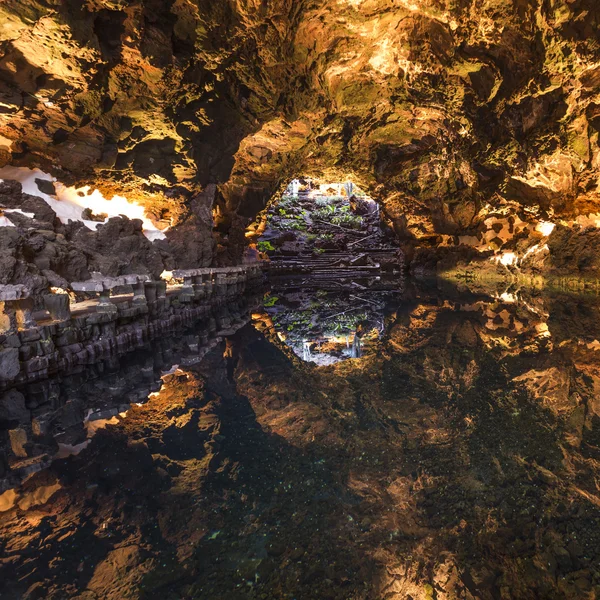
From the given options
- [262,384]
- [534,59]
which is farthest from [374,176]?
[262,384]

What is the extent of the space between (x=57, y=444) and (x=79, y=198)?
10.3m

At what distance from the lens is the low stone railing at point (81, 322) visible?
533cm

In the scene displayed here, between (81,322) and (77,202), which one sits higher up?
(77,202)

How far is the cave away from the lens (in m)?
2.31

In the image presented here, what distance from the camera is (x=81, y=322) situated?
6590 mm

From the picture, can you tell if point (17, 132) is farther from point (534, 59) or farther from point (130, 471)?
point (534, 59)

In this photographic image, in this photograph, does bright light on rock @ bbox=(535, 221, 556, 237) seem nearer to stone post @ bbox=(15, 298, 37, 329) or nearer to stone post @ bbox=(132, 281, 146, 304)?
stone post @ bbox=(132, 281, 146, 304)

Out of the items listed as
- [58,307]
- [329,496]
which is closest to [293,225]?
[58,307]

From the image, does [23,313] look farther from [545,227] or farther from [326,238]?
[326,238]

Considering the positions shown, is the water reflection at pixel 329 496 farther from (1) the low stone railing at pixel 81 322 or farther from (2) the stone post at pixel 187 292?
(2) the stone post at pixel 187 292

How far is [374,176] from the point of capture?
2202 cm

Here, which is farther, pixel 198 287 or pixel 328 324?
pixel 198 287

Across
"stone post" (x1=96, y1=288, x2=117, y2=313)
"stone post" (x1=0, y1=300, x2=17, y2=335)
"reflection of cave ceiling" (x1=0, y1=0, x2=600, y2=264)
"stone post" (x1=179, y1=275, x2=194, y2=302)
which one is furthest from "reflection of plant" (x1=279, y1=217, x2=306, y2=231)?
"stone post" (x1=0, y1=300, x2=17, y2=335)

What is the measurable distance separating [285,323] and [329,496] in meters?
7.41
